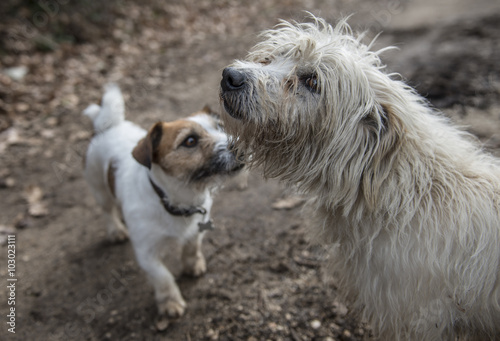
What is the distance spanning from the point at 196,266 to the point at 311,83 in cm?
221

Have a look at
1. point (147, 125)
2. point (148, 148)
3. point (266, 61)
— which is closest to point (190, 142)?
point (148, 148)

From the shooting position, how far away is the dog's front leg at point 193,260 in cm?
329

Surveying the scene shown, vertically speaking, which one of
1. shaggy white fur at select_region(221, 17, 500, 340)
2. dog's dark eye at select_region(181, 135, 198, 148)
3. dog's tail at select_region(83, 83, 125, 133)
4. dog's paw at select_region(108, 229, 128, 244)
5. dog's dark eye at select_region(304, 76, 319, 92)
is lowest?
dog's paw at select_region(108, 229, 128, 244)

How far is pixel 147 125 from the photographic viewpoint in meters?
5.77

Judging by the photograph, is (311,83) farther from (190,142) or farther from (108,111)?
(108,111)

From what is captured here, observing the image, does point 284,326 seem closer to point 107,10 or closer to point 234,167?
point 234,167

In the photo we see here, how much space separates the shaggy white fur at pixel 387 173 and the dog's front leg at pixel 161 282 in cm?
144

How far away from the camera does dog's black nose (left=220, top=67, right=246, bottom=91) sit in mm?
1939

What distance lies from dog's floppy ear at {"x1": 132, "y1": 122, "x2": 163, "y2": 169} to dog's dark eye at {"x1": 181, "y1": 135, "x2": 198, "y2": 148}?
0.20 metres

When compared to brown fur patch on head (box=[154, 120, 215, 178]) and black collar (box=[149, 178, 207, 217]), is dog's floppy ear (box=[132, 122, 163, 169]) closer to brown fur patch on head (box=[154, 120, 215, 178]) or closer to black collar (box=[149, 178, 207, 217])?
brown fur patch on head (box=[154, 120, 215, 178])

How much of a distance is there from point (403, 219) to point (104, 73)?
6.89 m

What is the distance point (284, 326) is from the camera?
117 inches

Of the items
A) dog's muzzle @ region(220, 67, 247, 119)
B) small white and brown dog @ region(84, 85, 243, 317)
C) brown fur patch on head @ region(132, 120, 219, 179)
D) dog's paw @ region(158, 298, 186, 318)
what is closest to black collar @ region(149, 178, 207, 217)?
small white and brown dog @ region(84, 85, 243, 317)

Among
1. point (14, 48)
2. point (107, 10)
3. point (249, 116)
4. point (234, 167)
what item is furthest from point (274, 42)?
point (107, 10)
